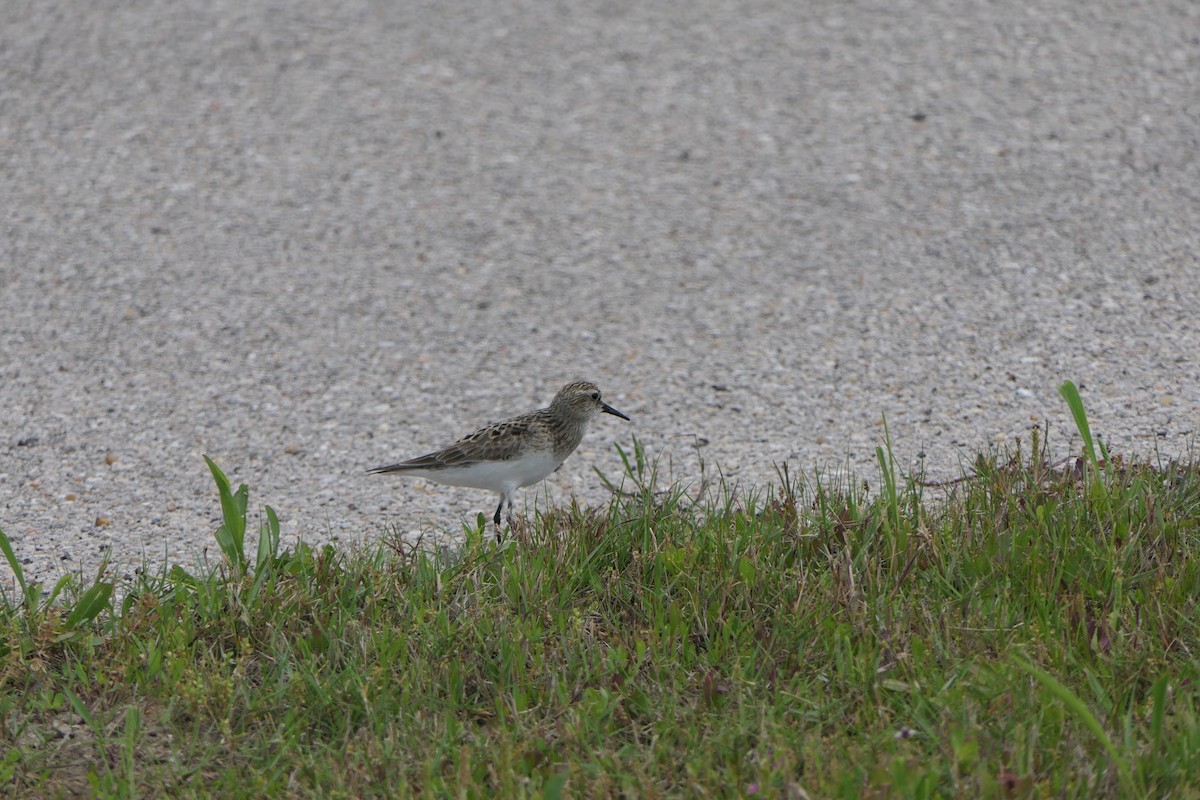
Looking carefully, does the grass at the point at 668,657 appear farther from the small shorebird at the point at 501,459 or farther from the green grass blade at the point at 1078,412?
the small shorebird at the point at 501,459

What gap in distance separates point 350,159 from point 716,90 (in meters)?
2.46

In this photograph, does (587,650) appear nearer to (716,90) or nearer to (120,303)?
(120,303)

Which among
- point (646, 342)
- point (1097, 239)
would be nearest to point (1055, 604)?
point (646, 342)

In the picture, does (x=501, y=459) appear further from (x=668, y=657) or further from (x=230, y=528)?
(x=668, y=657)

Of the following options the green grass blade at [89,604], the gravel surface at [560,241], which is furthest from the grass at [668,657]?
the gravel surface at [560,241]

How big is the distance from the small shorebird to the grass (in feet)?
1.06

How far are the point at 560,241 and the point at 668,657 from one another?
4.00 metres

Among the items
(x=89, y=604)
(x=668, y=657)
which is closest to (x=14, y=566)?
A: (x=89, y=604)

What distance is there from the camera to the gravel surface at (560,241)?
654 centimetres

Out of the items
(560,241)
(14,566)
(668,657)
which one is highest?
(560,241)

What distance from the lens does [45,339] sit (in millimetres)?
7492

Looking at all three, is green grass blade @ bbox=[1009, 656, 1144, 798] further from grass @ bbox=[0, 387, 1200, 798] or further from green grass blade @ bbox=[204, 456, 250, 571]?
green grass blade @ bbox=[204, 456, 250, 571]

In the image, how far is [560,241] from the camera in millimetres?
8297

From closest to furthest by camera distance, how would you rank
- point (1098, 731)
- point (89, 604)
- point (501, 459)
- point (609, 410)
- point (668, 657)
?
point (1098, 731) → point (668, 657) → point (89, 604) → point (501, 459) → point (609, 410)
